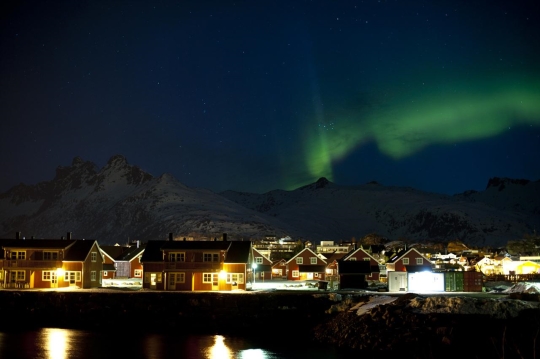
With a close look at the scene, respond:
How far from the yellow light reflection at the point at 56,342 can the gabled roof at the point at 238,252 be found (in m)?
18.4

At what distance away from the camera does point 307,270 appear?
97938 mm

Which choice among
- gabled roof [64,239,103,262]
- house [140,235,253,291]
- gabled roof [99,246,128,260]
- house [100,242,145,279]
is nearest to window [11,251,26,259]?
gabled roof [64,239,103,262]

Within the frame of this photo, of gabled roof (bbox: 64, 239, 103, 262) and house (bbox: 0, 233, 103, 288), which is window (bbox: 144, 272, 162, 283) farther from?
gabled roof (bbox: 64, 239, 103, 262)

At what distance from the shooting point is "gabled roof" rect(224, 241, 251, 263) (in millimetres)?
68500

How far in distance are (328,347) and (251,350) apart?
5.74 metres

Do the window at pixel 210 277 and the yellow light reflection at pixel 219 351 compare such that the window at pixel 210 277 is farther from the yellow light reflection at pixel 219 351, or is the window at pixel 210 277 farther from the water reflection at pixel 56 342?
the yellow light reflection at pixel 219 351

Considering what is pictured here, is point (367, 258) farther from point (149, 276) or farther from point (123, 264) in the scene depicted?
point (123, 264)

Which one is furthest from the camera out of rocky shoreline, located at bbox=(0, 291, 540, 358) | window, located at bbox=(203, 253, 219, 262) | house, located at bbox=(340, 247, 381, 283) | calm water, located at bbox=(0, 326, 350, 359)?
house, located at bbox=(340, 247, 381, 283)

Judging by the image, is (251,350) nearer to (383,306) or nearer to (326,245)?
(383,306)

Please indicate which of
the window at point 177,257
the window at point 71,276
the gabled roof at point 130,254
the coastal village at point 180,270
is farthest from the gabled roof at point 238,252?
the gabled roof at point 130,254

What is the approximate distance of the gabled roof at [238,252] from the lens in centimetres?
6850

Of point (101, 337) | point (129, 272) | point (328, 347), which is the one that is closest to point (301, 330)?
point (328, 347)

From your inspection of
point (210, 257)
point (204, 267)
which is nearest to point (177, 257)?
point (204, 267)

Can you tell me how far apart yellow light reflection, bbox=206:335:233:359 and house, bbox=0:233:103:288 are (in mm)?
25748
